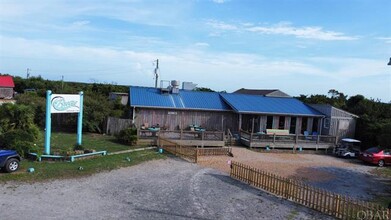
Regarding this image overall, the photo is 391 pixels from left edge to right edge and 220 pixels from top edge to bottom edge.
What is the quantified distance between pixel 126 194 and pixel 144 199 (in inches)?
38.5

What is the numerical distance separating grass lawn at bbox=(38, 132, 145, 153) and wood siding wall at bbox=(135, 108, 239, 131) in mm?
3616

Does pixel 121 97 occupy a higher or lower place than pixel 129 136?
higher

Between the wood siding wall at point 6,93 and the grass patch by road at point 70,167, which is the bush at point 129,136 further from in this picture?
the wood siding wall at point 6,93

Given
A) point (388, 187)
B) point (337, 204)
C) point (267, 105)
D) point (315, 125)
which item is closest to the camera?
point (337, 204)

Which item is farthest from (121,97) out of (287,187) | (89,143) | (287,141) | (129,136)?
(287,187)

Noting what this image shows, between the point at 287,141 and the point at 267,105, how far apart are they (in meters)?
5.20

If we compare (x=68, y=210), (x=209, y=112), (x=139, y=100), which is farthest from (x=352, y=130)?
(x=68, y=210)

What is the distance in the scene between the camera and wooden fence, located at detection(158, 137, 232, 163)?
23.7 meters

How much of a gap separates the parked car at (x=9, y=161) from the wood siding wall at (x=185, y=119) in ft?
50.4

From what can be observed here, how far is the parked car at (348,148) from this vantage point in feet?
101

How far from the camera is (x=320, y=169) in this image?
24641mm

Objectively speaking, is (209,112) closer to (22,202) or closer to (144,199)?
(144,199)

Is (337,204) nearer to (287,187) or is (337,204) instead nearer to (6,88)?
(287,187)

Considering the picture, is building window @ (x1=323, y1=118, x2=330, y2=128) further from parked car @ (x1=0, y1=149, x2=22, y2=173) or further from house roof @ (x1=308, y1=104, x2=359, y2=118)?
parked car @ (x1=0, y1=149, x2=22, y2=173)
